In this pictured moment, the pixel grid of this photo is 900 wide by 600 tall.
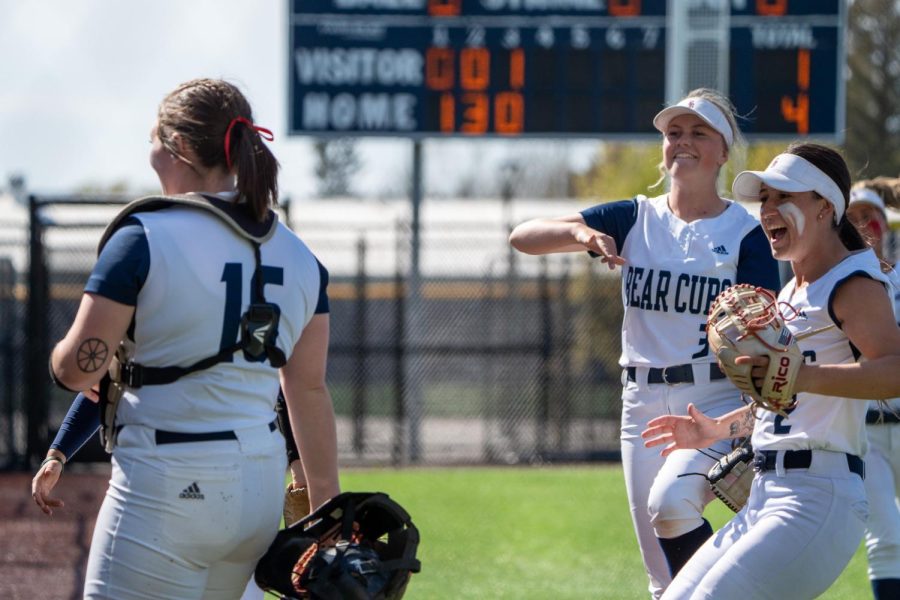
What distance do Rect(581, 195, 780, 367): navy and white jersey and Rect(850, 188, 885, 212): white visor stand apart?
57.3 inches

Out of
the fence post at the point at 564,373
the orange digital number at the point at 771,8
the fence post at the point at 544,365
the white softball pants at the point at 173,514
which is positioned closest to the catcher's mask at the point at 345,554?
the white softball pants at the point at 173,514

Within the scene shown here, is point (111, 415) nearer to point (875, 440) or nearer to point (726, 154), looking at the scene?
point (726, 154)

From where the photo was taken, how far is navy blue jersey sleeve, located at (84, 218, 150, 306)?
3.17 metres

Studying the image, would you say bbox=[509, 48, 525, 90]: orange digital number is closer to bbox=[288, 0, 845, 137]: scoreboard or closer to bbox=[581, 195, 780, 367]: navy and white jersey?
bbox=[288, 0, 845, 137]: scoreboard

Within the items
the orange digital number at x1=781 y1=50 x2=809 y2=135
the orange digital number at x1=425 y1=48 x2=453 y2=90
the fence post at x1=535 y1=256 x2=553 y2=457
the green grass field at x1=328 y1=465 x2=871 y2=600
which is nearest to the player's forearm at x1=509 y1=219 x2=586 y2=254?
the green grass field at x1=328 y1=465 x2=871 y2=600

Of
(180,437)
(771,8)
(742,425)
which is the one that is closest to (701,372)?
(742,425)

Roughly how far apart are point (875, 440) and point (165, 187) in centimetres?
363

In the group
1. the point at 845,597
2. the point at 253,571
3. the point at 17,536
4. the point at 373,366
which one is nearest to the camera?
the point at 253,571

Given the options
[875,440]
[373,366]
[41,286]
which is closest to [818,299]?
[875,440]

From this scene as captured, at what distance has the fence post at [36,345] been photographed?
13547 mm

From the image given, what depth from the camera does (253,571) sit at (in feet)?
11.3

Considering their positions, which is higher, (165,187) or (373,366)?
(165,187)

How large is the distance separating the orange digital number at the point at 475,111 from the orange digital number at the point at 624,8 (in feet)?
5.16

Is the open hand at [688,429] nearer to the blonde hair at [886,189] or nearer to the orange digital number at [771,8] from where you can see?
the blonde hair at [886,189]
